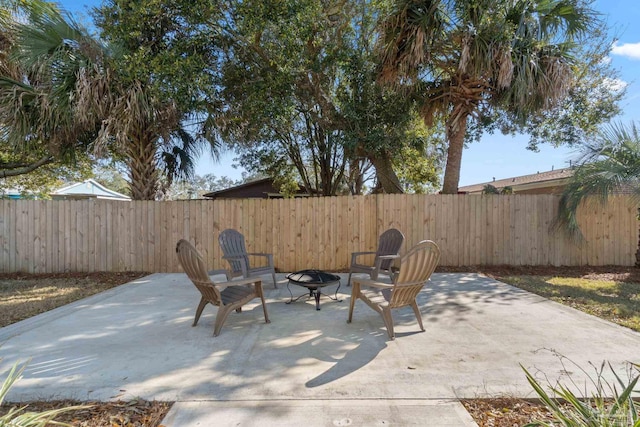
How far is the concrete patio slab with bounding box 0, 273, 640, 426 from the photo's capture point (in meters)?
2.33

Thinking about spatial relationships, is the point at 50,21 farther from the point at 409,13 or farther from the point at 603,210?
the point at 603,210

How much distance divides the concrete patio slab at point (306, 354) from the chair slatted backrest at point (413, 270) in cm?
43

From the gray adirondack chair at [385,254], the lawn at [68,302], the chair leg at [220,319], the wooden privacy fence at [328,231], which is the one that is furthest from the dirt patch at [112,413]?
the wooden privacy fence at [328,231]

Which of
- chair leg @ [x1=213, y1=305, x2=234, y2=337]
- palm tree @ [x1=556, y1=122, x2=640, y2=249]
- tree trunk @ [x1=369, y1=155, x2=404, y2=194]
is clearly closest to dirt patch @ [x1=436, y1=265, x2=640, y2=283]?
palm tree @ [x1=556, y1=122, x2=640, y2=249]

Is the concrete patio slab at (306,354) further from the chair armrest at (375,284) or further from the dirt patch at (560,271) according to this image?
the dirt patch at (560,271)

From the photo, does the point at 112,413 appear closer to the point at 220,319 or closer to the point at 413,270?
the point at 220,319

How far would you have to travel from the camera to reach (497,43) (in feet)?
20.1

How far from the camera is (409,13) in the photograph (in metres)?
6.34

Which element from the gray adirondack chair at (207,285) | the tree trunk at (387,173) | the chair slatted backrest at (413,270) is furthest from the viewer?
the tree trunk at (387,173)

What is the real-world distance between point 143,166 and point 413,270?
6.71m

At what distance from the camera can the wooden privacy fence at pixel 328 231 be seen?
23.3 feet

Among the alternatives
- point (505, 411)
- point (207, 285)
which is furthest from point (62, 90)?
point (505, 411)

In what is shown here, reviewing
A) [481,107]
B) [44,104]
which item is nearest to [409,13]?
[481,107]

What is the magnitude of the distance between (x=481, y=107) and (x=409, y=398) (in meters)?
7.37
